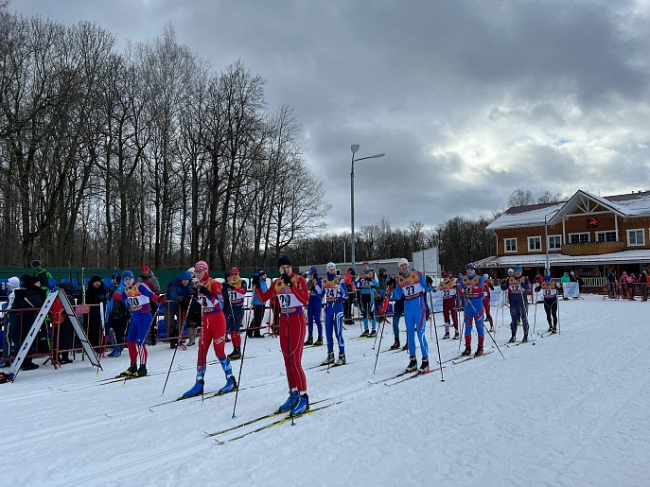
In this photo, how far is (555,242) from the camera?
4616cm

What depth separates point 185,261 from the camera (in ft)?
130

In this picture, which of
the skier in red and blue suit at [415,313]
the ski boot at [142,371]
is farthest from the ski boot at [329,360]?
the ski boot at [142,371]

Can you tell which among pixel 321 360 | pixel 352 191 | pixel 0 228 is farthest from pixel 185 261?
pixel 321 360

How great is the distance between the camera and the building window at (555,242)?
45.8 m

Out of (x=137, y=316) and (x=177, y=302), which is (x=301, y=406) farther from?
(x=177, y=302)

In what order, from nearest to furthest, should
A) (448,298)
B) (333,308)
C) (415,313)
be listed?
(415,313) < (333,308) < (448,298)

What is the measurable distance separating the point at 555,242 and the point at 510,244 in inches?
180

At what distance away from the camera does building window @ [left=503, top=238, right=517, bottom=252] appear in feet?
160

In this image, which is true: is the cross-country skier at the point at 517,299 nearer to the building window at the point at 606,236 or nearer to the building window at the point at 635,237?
the building window at the point at 635,237

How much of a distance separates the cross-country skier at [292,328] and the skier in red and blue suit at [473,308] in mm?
5381

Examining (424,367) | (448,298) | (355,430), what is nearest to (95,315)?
Result: (424,367)

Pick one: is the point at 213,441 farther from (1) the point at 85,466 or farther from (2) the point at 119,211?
(2) the point at 119,211

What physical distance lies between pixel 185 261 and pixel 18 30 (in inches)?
838

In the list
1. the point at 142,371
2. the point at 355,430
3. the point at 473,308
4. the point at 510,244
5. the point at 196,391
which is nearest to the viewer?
the point at 355,430
